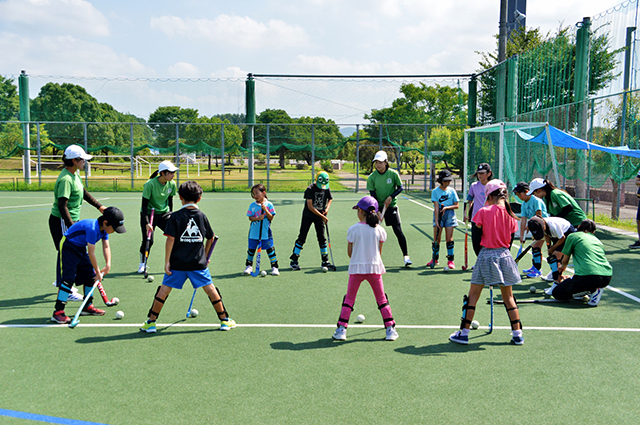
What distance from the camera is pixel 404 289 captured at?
8.18 m

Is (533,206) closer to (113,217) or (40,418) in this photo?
(113,217)

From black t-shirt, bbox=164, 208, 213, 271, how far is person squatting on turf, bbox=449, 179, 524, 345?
296 centimetres

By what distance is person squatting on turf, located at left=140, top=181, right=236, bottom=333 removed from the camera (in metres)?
5.70

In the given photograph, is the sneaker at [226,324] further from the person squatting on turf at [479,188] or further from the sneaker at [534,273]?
the sneaker at [534,273]

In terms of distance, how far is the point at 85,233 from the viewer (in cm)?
Result: 643

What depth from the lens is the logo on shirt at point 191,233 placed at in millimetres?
5725

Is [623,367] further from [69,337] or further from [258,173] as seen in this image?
[258,173]

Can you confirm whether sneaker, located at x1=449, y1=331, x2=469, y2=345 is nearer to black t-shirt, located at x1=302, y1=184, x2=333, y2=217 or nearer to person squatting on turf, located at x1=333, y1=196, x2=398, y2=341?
person squatting on turf, located at x1=333, y1=196, x2=398, y2=341

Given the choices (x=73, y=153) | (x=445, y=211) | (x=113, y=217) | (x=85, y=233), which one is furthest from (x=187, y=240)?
(x=445, y=211)

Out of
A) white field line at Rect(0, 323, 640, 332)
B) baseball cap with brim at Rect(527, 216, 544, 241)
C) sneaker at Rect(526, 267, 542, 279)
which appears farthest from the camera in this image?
sneaker at Rect(526, 267, 542, 279)

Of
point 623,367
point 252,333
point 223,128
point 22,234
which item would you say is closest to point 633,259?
point 623,367

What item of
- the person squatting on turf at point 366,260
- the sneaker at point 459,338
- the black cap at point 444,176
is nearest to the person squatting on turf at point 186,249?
the person squatting on turf at point 366,260

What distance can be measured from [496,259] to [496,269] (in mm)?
113

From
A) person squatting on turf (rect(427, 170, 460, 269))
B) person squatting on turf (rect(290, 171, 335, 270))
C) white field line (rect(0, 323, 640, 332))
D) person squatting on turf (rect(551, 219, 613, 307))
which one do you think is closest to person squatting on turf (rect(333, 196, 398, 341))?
white field line (rect(0, 323, 640, 332))
